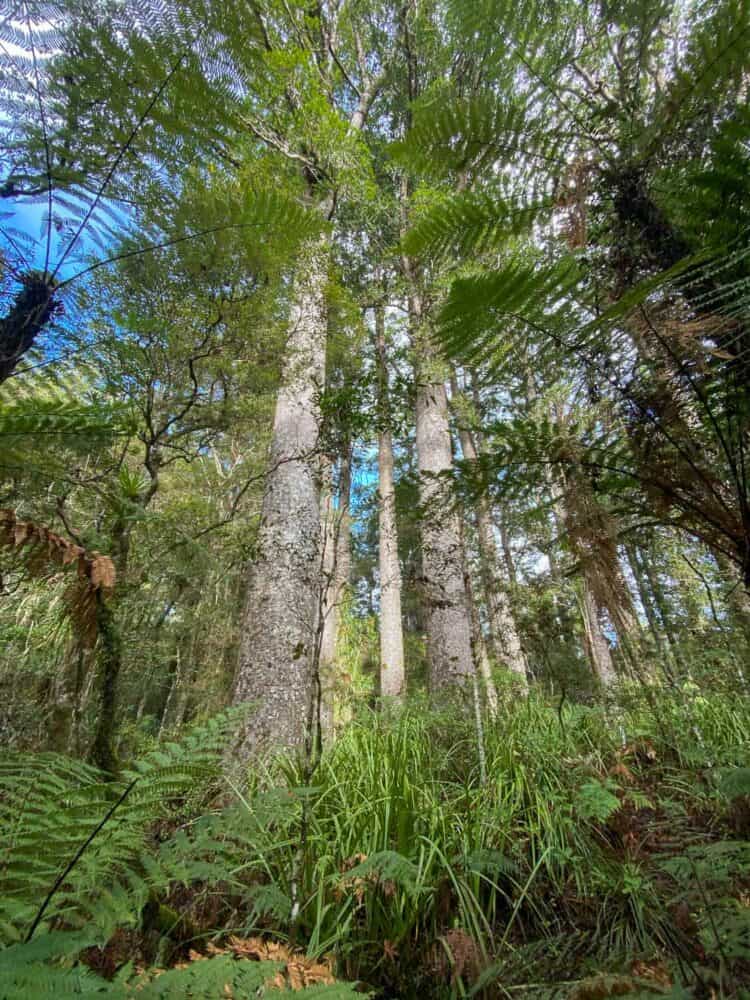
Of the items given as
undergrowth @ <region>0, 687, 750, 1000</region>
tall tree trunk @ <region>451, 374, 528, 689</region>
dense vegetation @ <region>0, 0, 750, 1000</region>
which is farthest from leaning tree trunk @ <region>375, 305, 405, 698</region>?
undergrowth @ <region>0, 687, 750, 1000</region>

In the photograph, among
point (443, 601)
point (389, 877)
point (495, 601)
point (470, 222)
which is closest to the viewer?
point (389, 877)

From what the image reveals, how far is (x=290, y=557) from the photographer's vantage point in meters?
3.29

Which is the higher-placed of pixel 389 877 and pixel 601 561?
pixel 601 561

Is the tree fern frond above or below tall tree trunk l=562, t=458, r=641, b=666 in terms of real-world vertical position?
above

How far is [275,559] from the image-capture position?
3.26 meters

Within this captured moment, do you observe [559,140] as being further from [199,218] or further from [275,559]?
[275,559]

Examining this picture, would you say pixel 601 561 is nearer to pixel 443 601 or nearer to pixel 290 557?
pixel 290 557

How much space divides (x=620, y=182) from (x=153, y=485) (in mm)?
2286

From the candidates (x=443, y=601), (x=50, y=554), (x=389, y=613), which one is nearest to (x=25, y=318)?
(x=50, y=554)

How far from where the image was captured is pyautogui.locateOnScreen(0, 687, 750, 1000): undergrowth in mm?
866

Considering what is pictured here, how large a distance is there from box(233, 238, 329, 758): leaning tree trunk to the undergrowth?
1.77ft

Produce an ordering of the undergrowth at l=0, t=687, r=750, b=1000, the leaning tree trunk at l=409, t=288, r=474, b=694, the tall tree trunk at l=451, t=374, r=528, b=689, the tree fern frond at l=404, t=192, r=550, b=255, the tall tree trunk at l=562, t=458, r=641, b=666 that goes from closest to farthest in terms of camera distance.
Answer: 1. the undergrowth at l=0, t=687, r=750, b=1000
2. the tall tree trunk at l=562, t=458, r=641, b=666
3. the tree fern frond at l=404, t=192, r=550, b=255
4. the tall tree trunk at l=451, t=374, r=528, b=689
5. the leaning tree trunk at l=409, t=288, r=474, b=694

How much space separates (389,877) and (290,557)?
2.29m

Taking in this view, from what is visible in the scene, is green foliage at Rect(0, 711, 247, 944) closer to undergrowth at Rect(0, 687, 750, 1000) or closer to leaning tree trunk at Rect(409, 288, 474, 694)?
undergrowth at Rect(0, 687, 750, 1000)
